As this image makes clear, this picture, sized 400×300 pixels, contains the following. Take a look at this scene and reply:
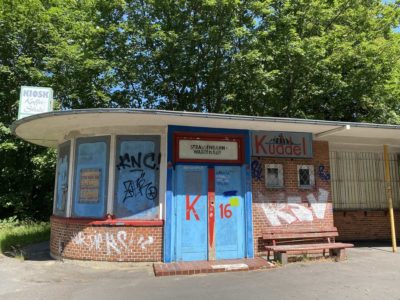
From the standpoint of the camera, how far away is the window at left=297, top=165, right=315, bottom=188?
10023mm

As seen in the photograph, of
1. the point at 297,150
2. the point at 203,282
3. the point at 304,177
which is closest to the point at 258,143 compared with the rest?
the point at 297,150

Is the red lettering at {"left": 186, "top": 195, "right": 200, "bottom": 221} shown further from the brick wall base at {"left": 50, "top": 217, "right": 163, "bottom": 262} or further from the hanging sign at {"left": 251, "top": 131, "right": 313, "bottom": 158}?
the hanging sign at {"left": 251, "top": 131, "right": 313, "bottom": 158}

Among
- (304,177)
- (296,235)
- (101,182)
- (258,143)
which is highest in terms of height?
(258,143)

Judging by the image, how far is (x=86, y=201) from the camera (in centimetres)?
913

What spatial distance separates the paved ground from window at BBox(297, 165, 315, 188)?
2.03 metres

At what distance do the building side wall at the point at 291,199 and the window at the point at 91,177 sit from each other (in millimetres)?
3561

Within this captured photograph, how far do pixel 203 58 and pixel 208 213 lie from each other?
28.7ft

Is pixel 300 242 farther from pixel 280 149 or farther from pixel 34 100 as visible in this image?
pixel 34 100

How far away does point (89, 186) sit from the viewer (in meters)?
9.19

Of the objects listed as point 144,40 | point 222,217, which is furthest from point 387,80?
point 222,217

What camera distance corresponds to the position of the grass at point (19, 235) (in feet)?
36.1

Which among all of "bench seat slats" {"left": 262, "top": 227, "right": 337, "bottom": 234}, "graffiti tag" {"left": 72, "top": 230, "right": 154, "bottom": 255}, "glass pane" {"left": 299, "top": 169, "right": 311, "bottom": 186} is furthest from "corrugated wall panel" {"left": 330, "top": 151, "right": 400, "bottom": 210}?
"graffiti tag" {"left": 72, "top": 230, "right": 154, "bottom": 255}

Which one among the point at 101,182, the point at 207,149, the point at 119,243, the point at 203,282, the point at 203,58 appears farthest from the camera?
the point at 203,58

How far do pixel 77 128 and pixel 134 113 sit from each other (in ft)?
7.82
